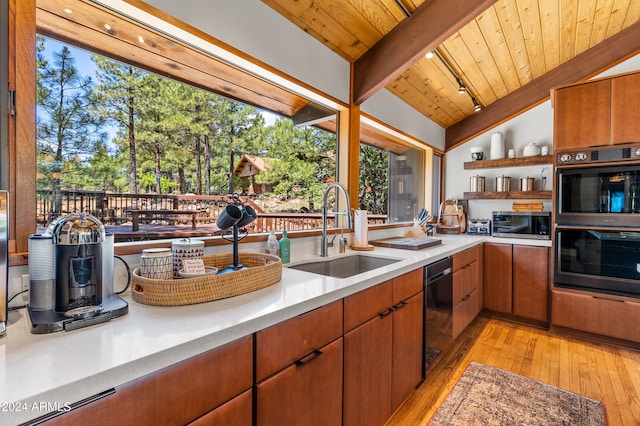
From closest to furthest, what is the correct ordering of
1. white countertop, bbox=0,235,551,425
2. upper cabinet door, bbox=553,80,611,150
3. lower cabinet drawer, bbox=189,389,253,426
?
white countertop, bbox=0,235,551,425
lower cabinet drawer, bbox=189,389,253,426
upper cabinet door, bbox=553,80,611,150

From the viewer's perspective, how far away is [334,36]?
A: 2.15 meters

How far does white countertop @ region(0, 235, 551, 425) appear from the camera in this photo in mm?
585

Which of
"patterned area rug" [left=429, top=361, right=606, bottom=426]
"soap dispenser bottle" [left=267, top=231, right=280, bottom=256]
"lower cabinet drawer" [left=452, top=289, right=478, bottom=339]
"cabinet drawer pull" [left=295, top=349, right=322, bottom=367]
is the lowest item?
"patterned area rug" [left=429, top=361, right=606, bottom=426]

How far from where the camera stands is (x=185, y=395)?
78cm

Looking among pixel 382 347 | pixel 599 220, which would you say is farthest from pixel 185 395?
pixel 599 220

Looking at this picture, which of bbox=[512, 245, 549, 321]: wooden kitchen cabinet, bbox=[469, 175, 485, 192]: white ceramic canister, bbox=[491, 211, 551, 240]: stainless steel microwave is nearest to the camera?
bbox=[512, 245, 549, 321]: wooden kitchen cabinet

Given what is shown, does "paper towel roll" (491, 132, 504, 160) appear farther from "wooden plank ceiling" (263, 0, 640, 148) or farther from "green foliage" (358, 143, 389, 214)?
"green foliage" (358, 143, 389, 214)

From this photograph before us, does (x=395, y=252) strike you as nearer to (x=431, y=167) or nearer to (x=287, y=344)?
(x=287, y=344)

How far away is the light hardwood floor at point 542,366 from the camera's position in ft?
6.17

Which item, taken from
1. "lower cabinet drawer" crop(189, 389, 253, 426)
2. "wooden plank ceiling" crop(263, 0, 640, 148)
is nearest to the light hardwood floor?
"lower cabinet drawer" crop(189, 389, 253, 426)

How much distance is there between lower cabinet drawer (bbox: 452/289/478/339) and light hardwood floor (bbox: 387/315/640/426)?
16 cm

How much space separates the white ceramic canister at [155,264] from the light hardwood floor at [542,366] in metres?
1.47

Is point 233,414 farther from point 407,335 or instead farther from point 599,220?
point 599,220

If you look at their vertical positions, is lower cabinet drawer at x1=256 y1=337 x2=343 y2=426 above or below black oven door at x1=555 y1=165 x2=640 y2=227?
below
